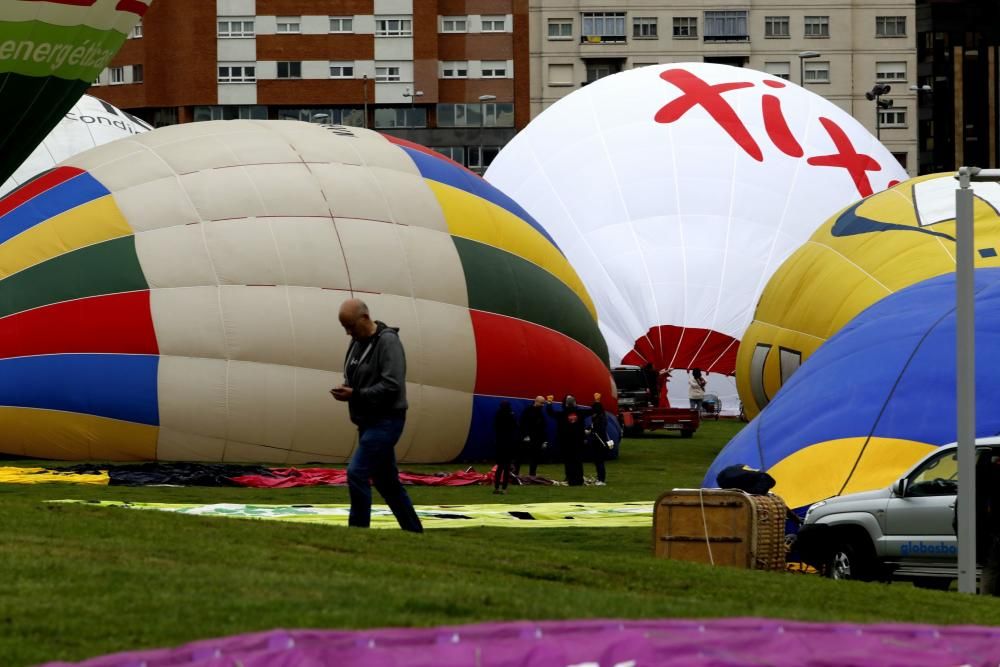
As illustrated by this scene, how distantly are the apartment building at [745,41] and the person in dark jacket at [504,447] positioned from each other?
7256 centimetres

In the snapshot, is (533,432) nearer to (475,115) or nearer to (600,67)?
(475,115)

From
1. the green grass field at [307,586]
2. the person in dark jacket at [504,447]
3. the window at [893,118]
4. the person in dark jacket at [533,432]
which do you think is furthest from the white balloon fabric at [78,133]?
the window at [893,118]

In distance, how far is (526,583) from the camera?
10.1 m

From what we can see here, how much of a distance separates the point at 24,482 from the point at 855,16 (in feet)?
265

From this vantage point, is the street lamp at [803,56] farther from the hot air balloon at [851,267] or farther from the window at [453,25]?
the hot air balloon at [851,267]

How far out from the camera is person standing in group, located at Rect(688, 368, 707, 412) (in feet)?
144

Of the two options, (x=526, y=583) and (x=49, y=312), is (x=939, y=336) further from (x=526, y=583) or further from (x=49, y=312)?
(x=49, y=312)

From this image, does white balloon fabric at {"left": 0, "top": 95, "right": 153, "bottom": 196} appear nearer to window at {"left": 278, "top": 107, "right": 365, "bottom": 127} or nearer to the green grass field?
the green grass field

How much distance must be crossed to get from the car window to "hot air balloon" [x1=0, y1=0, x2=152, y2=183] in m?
15.7

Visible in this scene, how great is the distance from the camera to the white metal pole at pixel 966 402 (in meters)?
12.8

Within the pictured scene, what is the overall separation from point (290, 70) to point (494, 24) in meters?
10.5

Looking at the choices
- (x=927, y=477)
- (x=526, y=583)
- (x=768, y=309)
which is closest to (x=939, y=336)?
(x=927, y=477)

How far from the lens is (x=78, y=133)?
44594 mm

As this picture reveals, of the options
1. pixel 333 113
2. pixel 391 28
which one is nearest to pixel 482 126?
pixel 391 28
